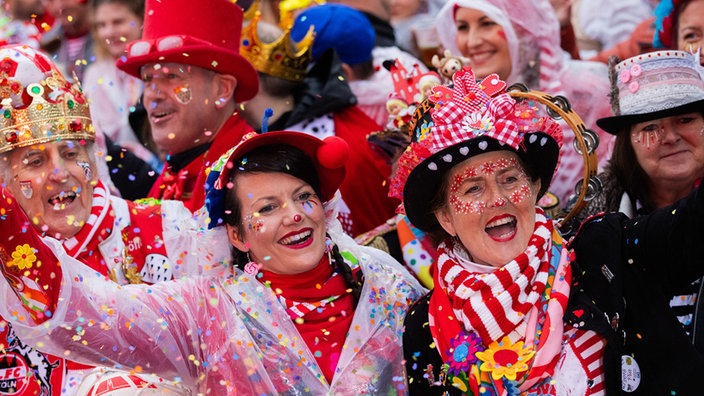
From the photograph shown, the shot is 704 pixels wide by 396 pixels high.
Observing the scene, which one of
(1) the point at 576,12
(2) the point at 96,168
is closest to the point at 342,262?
(2) the point at 96,168

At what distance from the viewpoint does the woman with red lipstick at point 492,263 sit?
387cm

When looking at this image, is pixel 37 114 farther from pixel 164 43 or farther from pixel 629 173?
pixel 629 173

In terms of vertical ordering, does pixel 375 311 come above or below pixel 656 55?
below

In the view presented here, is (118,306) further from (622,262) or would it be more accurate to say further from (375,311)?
(622,262)

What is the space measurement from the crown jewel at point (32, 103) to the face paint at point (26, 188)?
0.51 feet

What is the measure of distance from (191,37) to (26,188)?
1330mm

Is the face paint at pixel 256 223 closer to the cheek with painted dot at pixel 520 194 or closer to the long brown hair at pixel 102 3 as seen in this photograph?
the cheek with painted dot at pixel 520 194

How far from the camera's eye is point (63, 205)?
462 centimetres

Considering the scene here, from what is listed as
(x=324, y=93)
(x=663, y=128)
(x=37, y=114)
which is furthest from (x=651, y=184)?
(x=37, y=114)

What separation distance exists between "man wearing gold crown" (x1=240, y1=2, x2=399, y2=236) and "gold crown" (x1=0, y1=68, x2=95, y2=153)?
1.69 meters

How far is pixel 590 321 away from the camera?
12.5 ft

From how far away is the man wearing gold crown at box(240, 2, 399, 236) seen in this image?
6.00 meters

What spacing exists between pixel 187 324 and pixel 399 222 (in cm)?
152

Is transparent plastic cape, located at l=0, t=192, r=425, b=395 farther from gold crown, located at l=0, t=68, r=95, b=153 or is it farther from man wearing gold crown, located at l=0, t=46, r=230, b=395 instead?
gold crown, located at l=0, t=68, r=95, b=153
